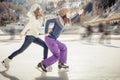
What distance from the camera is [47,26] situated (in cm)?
321

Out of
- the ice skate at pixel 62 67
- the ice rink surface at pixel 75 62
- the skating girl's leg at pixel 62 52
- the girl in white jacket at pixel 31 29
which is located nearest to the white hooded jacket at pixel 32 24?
the girl in white jacket at pixel 31 29

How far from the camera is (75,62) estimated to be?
329 centimetres

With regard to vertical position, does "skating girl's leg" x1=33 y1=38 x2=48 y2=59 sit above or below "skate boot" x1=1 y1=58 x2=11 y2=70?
above

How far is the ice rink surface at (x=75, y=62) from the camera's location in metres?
3.22

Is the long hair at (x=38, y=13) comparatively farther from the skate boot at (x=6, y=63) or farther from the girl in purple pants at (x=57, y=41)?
the skate boot at (x=6, y=63)

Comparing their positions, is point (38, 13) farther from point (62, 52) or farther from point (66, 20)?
point (62, 52)

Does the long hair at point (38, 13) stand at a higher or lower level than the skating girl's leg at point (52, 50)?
higher

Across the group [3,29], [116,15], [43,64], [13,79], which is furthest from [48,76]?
[116,15]

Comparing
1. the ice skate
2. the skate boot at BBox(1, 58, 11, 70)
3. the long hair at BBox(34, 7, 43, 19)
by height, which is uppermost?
the long hair at BBox(34, 7, 43, 19)

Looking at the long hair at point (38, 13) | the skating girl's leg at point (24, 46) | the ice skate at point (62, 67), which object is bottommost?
the ice skate at point (62, 67)

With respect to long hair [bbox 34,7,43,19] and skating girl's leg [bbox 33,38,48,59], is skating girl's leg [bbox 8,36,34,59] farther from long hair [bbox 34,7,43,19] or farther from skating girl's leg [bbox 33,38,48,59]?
long hair [bbox 34,7,43,19]

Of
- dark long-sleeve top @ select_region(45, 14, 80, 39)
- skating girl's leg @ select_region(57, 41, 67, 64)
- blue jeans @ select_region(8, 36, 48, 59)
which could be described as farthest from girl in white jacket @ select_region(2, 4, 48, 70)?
skating girl's leg @ select_region(57, 41, 67, 64)

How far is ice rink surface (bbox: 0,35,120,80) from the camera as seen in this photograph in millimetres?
3217

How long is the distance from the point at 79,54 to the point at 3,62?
0.69 metres
